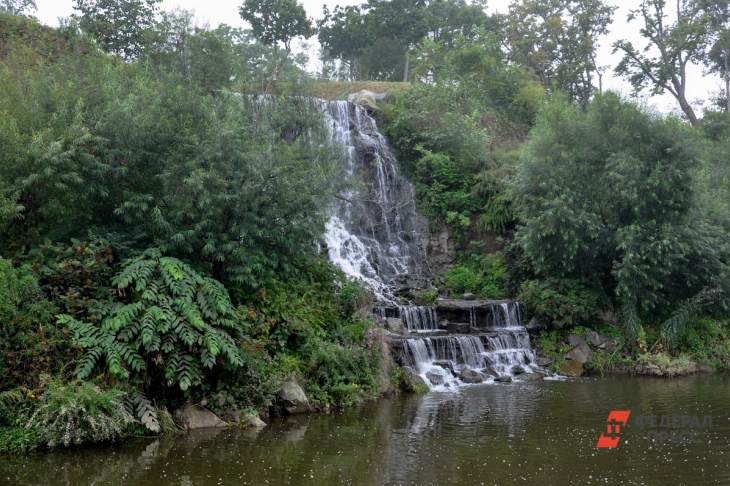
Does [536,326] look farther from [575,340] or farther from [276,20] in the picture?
[276,20]

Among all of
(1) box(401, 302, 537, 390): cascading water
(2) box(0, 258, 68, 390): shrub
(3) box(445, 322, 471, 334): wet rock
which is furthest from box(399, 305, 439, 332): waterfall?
(2) box(0, 258, 68, 390): shrub

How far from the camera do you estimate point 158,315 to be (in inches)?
396

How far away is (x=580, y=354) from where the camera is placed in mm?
17188

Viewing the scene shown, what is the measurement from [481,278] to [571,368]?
572 centimetres

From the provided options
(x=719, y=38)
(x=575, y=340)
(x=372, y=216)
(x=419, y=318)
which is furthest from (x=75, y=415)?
(x=719, y=38)

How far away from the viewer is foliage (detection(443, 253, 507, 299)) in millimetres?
21078

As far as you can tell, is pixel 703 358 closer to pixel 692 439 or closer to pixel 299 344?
pixel 692 439

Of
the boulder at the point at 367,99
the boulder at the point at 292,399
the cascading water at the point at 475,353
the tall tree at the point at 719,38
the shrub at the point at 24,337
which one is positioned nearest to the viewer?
the shrub at the point at 24,337

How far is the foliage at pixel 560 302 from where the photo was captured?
18.0m

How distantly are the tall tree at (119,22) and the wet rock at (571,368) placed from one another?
18618mm

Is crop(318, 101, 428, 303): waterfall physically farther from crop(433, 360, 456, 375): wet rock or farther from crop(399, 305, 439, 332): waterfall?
crop(433, 360, 456, 375): wet rock

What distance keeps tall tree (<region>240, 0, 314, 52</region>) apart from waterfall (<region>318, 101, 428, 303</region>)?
653 inches

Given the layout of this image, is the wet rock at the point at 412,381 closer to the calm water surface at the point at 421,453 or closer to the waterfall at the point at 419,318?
the calm water surface at the point at 421,453

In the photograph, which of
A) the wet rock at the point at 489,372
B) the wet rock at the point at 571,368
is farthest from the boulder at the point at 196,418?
the wet rock at the point at 571,368
